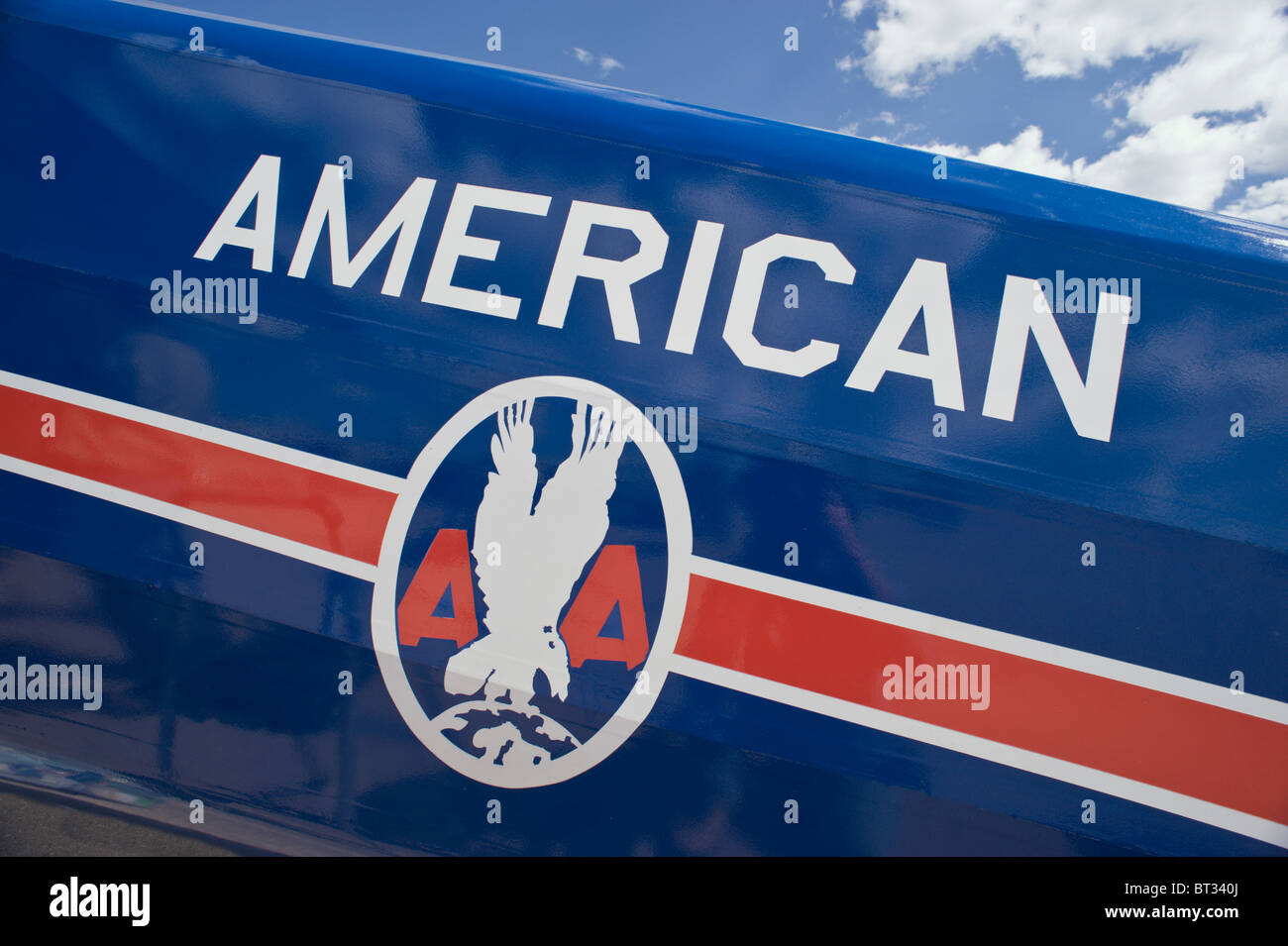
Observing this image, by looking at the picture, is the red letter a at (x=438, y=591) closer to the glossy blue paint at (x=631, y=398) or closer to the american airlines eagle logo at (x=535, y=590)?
the american airlines eagle logo at (x=535, y=590)

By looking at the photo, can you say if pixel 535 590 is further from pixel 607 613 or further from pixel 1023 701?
pixel 1023 701

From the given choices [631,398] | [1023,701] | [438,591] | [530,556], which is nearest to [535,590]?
[530,556]

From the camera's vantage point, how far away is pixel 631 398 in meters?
1.59

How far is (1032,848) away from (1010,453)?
0.89 metres

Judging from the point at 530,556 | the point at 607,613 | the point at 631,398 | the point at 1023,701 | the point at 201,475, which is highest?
the point at 631,398

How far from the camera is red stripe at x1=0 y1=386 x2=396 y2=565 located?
5.24 feet

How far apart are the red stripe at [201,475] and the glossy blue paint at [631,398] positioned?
0.24ft

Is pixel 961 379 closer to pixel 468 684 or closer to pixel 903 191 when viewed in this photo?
pixel 903 191

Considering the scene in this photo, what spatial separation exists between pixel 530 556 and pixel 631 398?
0.45 m

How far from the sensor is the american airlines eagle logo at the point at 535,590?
154cm

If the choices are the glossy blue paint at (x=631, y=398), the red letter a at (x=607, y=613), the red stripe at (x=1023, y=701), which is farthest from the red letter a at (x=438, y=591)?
the red stripe at (x=1023, y=701)

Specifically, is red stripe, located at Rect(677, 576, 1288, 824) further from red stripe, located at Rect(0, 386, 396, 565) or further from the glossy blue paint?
red stripe, located at Rect(0, 386, 396, 565)

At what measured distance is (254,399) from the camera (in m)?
1.65
